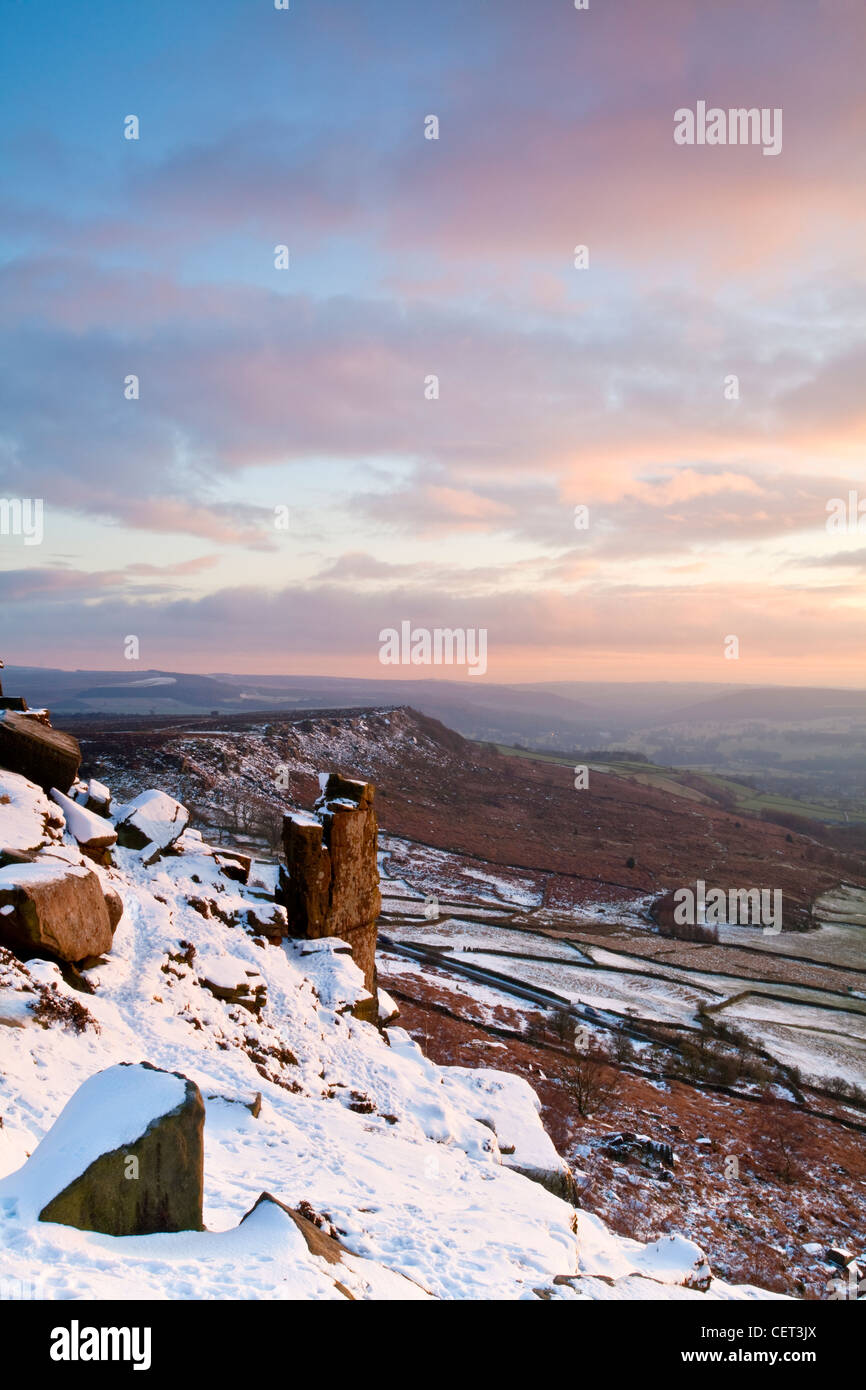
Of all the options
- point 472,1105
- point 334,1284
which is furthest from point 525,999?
point 334,1284

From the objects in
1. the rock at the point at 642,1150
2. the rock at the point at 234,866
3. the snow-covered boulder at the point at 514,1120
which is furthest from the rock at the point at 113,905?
the rock at the point at 642,1150

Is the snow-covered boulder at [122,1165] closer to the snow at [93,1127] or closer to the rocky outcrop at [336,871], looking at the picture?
the snow at [93,1127]

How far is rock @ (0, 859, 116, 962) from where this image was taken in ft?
48.6

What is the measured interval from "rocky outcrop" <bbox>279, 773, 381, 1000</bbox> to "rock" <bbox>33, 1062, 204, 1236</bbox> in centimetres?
1808

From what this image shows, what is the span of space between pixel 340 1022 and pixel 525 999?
32.0 metres

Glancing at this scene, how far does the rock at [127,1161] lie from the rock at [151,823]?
17.1m

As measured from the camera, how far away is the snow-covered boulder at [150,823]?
80.6 ft

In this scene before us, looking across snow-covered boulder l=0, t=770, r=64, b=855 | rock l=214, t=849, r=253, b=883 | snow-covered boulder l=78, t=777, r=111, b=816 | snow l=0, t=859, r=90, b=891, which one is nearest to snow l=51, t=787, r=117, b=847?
snow-covered boulder l=0, t=770, r=64, b=855

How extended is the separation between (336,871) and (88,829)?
10563 mm

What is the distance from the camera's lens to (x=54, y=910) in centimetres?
1559

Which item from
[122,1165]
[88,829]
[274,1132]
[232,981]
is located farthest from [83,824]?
[122,1165]

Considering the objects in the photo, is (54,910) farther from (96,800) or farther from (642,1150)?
(642,1150)

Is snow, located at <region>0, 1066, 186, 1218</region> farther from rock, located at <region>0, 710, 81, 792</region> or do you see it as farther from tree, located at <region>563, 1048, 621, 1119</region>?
tree, located at <region>563, 1048, 621, 1119</region>
